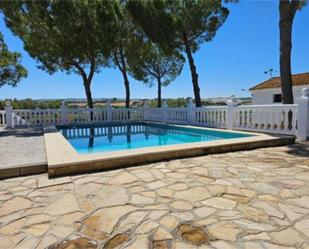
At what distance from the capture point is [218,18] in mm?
13055

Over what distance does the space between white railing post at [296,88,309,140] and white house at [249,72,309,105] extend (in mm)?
13301

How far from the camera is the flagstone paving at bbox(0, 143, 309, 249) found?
6.19ft

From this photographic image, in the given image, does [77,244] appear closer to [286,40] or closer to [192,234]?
[192,234]

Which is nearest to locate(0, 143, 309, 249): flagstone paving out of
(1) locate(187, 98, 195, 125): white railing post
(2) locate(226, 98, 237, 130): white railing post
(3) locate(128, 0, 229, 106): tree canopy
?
(2) locate(226, 98, 237, 130): white railing post

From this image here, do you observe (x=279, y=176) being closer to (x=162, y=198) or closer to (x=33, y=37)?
(x=162, y=198)

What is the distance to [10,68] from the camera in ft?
48.5

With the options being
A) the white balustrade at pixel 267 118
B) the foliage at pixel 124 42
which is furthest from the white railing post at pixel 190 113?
the foliage at pixel 124 42

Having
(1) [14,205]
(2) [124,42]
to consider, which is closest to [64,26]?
(2) [124,42]

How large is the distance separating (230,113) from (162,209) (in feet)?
20.4

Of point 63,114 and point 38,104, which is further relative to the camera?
point 38,104

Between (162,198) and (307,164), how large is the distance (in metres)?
2.78

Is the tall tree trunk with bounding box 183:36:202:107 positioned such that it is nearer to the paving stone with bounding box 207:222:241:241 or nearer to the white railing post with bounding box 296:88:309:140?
the white railing post with bounding box 296:88:309:140

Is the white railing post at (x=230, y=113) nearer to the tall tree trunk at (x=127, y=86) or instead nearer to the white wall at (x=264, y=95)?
the tall tree trunk at (x=127, y=86)

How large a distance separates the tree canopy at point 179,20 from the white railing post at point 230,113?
444 cm
